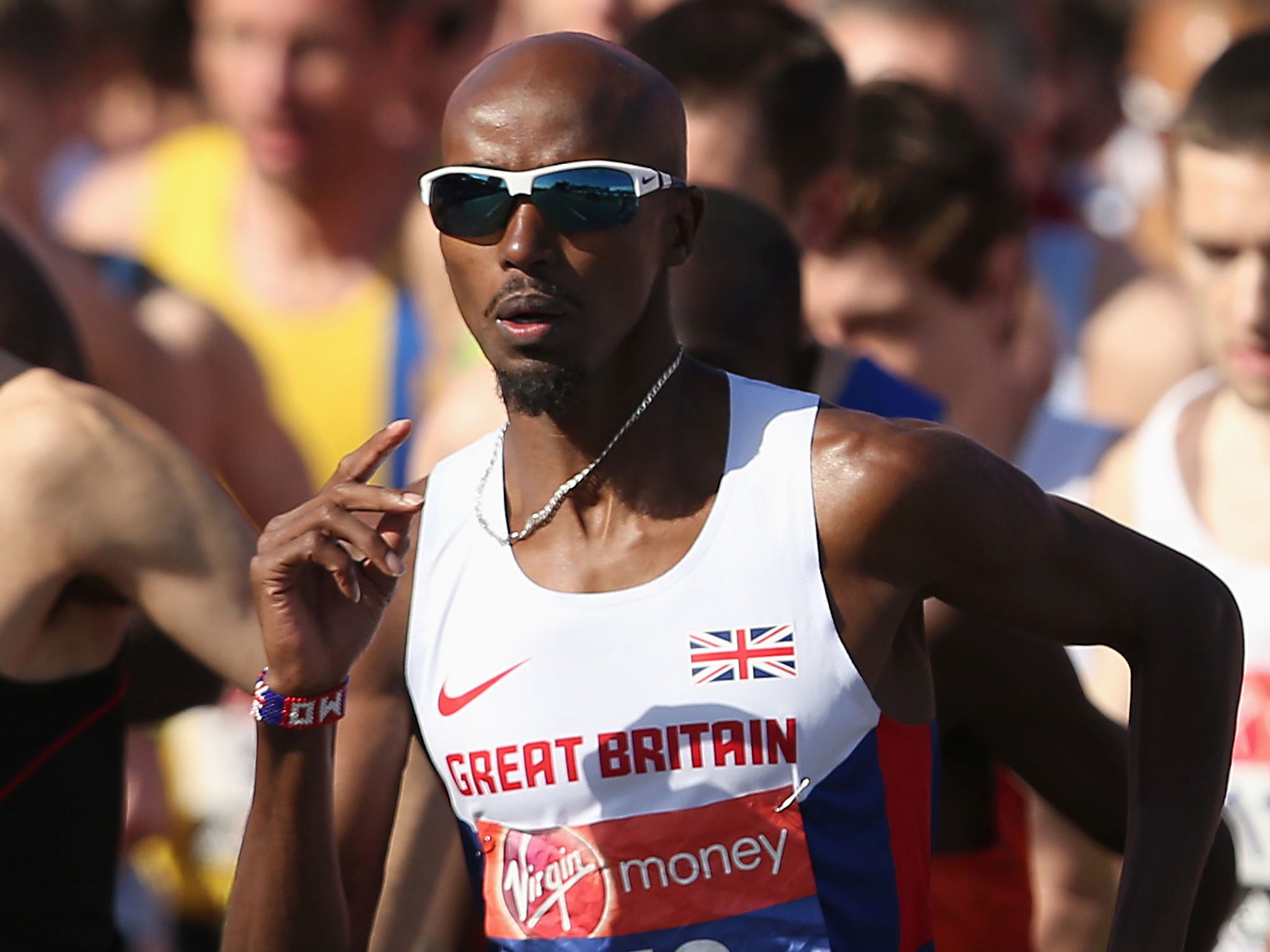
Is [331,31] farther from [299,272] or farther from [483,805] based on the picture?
[483,805]

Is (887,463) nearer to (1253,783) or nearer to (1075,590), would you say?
(1075,590)

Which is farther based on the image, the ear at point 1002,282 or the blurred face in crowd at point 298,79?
the blurred face in crowd at point 298,79

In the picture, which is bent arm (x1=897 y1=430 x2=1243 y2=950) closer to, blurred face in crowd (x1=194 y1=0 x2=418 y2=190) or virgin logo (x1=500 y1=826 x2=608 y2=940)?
virgin logo (x1=500 y1=826 x2=608 y2=940)

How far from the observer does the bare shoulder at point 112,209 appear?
6.62 m

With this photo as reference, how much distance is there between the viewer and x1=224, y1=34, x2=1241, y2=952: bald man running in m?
2.66

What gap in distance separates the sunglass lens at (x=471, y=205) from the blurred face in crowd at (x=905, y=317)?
260 cm

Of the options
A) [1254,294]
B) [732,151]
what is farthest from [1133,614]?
[732,151]

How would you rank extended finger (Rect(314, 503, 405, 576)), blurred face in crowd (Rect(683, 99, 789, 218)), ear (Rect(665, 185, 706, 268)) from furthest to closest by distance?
blurred face in crowd (Rect(683, 99, 789, 218))
ear (Rect(665, 185, 706, 268))
extended finger (Rect(314, 503, 405, 576))

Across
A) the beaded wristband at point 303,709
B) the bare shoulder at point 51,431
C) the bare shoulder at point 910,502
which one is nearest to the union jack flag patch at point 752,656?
the bare shoulder at point 910,502

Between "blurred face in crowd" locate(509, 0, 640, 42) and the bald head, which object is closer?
the bald head

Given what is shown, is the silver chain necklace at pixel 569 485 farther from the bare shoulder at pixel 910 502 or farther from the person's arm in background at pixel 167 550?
the person's arm in background at pixel 167 550

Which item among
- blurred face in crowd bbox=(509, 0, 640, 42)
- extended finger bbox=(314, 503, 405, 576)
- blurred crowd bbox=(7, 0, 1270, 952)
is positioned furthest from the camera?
blurred face in crowd bbox=(509, 0, 640, 42)

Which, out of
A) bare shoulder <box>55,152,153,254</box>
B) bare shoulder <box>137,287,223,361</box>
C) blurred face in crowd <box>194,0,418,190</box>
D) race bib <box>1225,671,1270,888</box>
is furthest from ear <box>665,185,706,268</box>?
bare shoulder <box>55,152,153,254</box>

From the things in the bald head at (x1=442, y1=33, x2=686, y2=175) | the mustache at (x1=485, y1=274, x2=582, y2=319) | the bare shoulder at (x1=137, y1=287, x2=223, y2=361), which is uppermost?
the bald head at (x1=442, y1=33, x2=686, y2=175)
